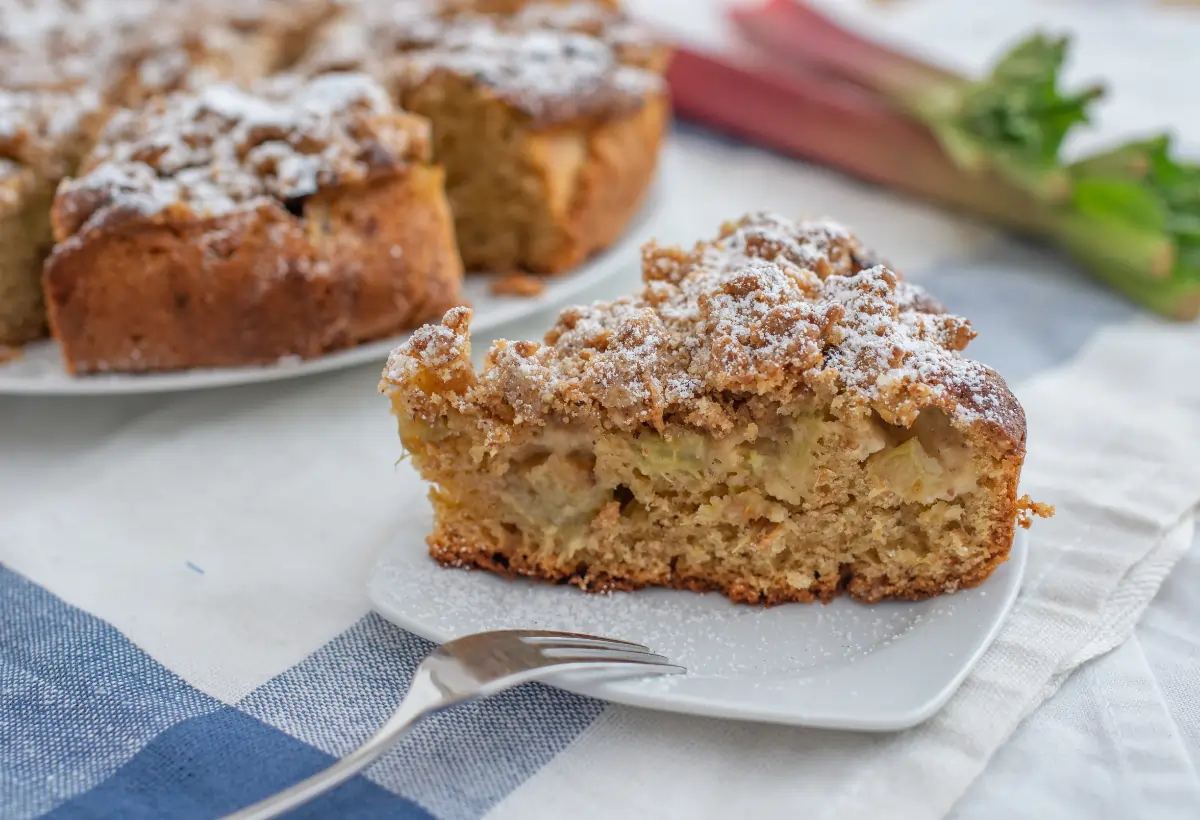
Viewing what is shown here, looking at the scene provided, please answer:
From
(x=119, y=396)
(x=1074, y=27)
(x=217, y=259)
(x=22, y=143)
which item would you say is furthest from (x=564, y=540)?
(x=1074, y=27)

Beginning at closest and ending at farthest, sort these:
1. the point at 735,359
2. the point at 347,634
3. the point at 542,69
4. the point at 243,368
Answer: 1. the point at 735,359
2. the point at 347,634
3. the point at 243,368
4. the point at 542,69

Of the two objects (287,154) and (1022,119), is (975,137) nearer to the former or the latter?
(1022,119)

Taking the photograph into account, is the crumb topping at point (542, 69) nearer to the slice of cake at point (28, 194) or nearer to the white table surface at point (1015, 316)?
the white table surface at point (1015, 316)

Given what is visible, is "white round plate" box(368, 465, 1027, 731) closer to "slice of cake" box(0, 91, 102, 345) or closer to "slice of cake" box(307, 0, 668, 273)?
"slice of cake" box(307, 0, 668, 273)

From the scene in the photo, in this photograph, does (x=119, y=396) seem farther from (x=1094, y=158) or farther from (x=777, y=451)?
(x=1094, y=158)

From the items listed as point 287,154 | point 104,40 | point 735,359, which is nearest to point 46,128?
point 104,40

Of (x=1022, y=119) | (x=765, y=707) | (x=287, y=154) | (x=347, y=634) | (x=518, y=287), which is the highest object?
(x=1022, y=119)
